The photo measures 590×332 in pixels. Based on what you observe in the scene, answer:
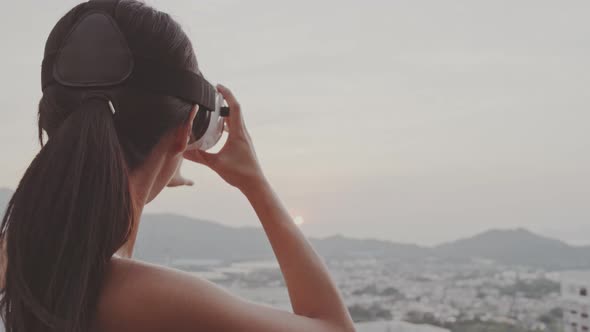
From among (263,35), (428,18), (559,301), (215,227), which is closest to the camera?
(263,35)

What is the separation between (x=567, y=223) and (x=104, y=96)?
239 cm

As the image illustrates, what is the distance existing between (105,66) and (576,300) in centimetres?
244

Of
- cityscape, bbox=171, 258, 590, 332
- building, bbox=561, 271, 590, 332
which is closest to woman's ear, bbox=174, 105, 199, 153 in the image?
cityscape, bbox=171, 258, 590, 332

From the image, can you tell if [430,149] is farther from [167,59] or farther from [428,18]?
[167,59]

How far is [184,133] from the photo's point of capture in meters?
0.54

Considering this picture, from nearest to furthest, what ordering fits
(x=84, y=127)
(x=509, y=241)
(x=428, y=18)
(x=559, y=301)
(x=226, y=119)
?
(x=84, y=127)
(x=226, y=119)
(x=428, y=18)
(x=559, y=301)
(x=509, y=241)

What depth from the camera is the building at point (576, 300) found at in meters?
2.47

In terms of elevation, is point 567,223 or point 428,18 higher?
point 428,18

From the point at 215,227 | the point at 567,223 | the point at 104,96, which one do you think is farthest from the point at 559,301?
the point at 104,96

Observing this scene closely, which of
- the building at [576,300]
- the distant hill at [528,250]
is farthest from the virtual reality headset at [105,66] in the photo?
the building at [576,300]

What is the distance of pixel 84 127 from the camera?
472 millimetres

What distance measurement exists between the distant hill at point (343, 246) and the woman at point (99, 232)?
2.00 feet

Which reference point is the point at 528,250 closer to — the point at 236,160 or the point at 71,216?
the point at 236,160

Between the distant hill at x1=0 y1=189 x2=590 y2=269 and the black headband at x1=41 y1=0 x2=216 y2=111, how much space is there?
602 millimetres
